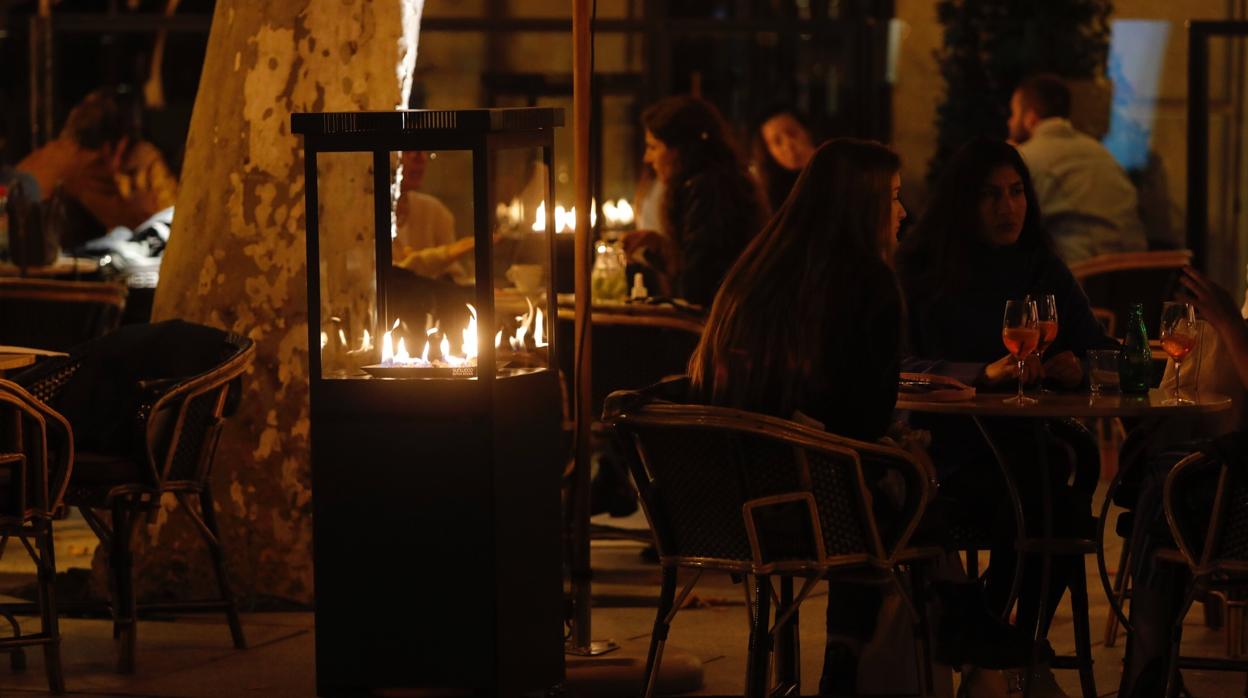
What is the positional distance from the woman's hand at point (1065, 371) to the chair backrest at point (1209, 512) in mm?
678

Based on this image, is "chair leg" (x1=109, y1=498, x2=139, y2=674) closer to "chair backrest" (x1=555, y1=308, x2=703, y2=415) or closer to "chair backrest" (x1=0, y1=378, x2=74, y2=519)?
"chair backrest" (x1=0, y1=378, x2=74, y2=519)

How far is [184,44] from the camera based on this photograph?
45.8ft

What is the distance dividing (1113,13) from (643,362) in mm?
6710

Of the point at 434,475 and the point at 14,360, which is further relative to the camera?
the point at 14,360

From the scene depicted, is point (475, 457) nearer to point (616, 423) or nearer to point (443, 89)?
point (616, 423)

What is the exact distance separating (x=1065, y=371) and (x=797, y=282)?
1.00 metres

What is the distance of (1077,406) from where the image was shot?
4.96m

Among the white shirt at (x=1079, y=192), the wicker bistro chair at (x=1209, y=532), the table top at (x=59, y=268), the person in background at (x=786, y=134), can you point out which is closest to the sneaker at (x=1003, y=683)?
the wicker bistro chair at (x=1209, y=532)

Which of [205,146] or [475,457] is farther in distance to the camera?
[205,146]

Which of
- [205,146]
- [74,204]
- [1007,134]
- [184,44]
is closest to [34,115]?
[184,44]

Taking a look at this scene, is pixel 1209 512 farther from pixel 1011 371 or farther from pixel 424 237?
pixel 424 237

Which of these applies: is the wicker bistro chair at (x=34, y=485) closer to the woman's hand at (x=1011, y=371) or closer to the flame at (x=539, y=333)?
the flame at (x=539, y=333)

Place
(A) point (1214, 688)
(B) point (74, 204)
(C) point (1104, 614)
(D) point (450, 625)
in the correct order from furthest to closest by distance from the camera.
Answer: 1. (B) point (74, 204)
2. (C) point (1104, 614)
3. (A) point (1214, 688)
4. (D) point (450, 625)

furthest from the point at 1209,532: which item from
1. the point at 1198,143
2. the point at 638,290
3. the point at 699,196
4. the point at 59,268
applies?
the point at 1198,143
